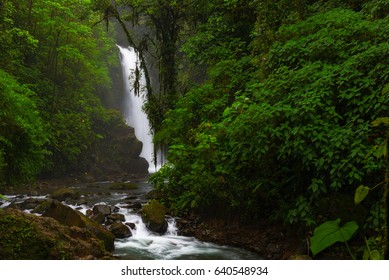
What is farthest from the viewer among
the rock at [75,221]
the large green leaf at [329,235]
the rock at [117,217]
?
the rock at [117,217]

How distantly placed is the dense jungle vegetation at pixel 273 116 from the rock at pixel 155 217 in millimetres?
451

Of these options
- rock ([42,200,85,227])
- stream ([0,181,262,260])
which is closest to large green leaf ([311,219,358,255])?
stream ([0,181,262,260])

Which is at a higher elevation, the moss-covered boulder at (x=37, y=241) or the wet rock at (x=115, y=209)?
the moss-covered boulder at (x=37, y=241)

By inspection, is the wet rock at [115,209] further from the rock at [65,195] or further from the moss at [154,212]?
the rock at [65,195]

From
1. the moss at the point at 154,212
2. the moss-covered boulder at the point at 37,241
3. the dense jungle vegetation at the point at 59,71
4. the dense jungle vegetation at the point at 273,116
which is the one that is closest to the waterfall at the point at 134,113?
the dense jungle vegetation at the point at 59,71

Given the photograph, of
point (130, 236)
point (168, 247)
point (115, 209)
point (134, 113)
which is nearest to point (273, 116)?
point (168, 247)

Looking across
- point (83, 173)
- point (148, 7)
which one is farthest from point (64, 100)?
point (148, 7)

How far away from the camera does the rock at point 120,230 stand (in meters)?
8.02

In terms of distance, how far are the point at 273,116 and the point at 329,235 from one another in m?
4.08

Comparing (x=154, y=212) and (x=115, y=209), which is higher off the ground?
(x=154, y=212)

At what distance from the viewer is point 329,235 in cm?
207

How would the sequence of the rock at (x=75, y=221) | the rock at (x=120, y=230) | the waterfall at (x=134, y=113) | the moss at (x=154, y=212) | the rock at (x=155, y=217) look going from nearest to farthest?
the rock at (x=75, y=221), the rock at (x=120, y=230), the rock at (x=155, y=217), the moss at (x=154, y=212), the waterfall at (x=134, y=113)

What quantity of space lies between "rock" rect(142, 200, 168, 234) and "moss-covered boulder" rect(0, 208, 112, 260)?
10.4ft

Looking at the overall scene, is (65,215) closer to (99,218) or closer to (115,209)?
(99,218)
